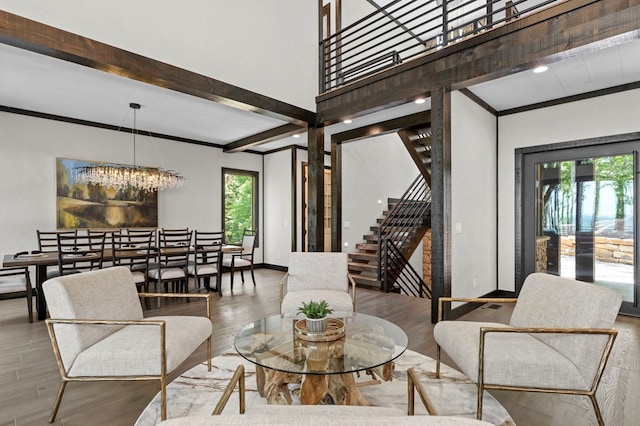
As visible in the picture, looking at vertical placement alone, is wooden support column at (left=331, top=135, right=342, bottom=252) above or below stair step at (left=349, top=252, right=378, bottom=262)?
above

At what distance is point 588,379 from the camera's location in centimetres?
186

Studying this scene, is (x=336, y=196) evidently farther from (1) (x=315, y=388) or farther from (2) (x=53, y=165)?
(1) (x=315, y=388)

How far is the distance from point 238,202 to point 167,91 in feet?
12.2

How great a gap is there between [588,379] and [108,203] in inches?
260

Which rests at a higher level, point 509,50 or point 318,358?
point 509,50

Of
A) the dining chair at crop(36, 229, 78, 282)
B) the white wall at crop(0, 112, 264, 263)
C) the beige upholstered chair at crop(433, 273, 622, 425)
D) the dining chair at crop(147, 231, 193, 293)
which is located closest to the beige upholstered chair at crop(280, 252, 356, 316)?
the beige upholstered chair at crop(433, 273, 622, 425)

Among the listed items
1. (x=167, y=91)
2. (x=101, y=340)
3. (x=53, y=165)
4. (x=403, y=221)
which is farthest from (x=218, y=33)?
(x=403, y=221)

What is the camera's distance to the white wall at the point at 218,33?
303 cm

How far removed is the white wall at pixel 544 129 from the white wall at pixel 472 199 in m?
0.12

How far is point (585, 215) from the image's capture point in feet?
14.8

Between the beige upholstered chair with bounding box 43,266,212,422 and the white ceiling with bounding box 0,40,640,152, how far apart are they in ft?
9.03

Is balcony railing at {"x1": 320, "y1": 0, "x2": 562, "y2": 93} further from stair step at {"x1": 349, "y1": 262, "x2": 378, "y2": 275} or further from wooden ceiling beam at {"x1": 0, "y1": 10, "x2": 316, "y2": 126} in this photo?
stair step at {"x1": 349, "y1": 262, "x2": 378, "y2": 275}

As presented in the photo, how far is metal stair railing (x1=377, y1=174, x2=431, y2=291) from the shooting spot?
593 cm

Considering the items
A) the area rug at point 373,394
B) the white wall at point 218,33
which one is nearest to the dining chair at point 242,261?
the white wall at point 218,33
